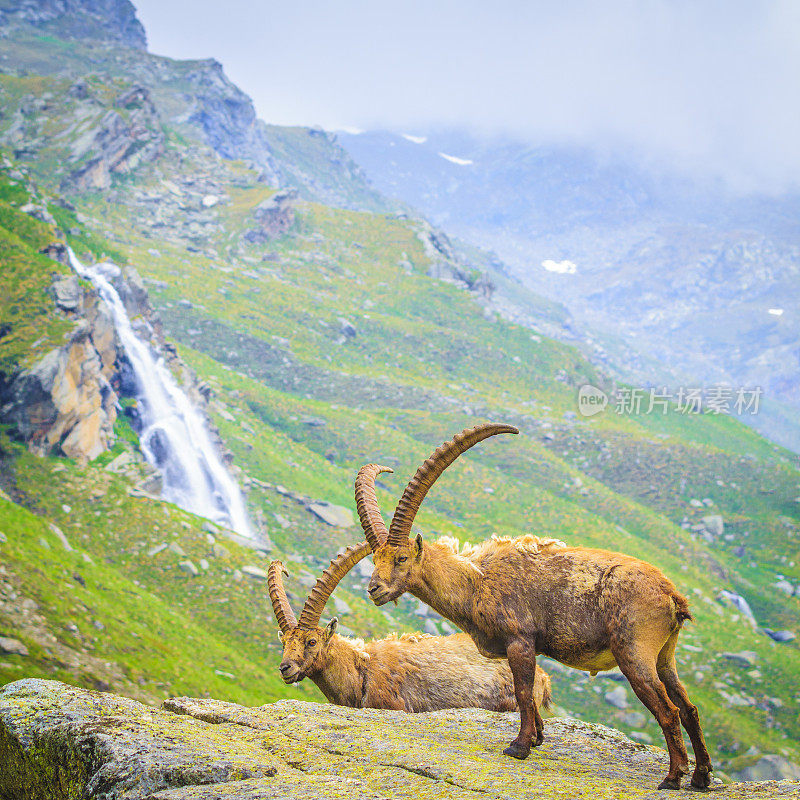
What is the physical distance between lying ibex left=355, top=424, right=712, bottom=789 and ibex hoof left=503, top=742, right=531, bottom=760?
12 mm

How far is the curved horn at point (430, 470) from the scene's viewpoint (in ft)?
Result: 27.9

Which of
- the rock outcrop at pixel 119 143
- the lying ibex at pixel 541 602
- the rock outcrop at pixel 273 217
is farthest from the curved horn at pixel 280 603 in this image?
the rock outcrop at pixel 273 217

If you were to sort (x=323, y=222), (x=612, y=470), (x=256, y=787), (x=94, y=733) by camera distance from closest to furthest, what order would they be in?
(x=256, y=787)
(x=94, y=733)
(x=612, y=470)
(x=323, y=222)

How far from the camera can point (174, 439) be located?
3894cm

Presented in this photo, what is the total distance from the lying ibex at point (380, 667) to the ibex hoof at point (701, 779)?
4845 mm

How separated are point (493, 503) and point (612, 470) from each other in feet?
59.8

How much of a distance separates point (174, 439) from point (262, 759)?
33912 millimetres

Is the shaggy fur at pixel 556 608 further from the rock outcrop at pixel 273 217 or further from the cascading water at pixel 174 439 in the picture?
the rock outcrop at pixel 273 217

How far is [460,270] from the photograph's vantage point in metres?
116

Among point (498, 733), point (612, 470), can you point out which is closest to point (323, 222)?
point (612, 470)

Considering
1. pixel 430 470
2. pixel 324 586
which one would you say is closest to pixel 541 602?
pixel 430 470

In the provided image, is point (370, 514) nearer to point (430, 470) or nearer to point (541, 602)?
point (430, 470)

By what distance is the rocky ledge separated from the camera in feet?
20.6

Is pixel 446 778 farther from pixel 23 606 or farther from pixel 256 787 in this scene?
pixel 23 606
